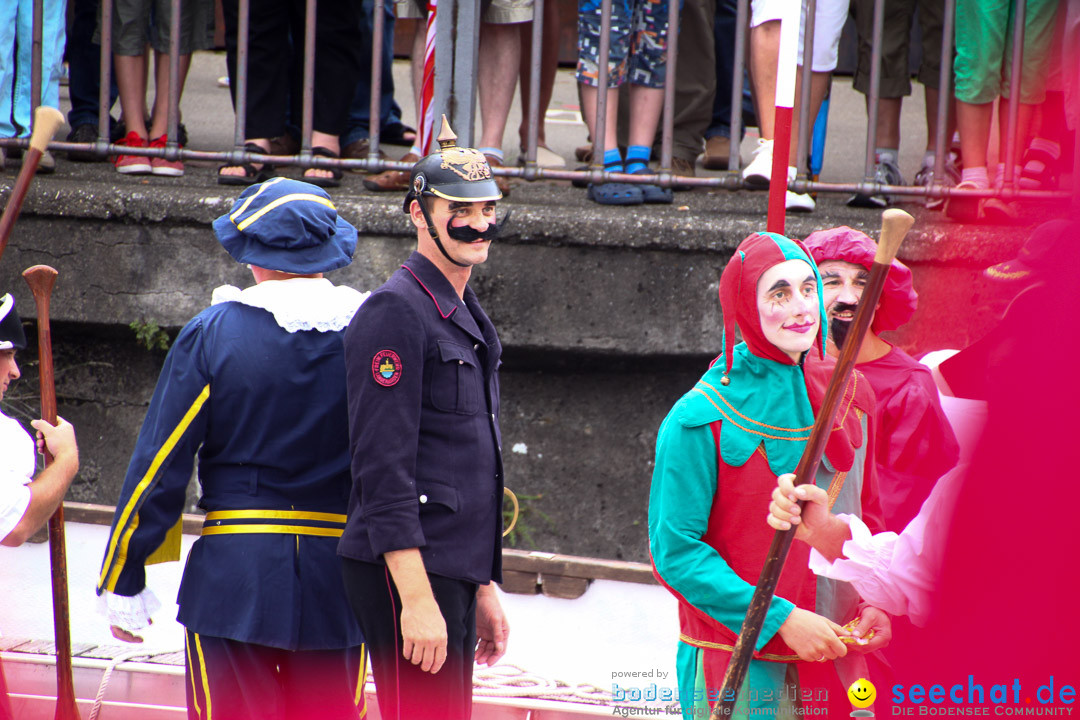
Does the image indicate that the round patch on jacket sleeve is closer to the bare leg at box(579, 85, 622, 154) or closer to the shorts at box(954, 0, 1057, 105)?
the bare leg at box(579, 85, 622, 154)

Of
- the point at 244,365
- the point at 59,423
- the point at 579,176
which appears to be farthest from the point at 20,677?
the point at 579,176

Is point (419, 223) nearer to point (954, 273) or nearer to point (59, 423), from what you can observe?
point (59, 423)

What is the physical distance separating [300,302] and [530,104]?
211cm

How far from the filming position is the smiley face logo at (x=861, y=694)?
7.89 ft

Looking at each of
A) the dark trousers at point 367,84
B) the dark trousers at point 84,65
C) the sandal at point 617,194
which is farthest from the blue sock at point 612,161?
the dark trousers at point 84,65

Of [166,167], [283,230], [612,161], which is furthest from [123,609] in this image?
[612,161]

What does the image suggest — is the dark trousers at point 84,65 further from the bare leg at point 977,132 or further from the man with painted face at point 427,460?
the bare leg at point 977,132

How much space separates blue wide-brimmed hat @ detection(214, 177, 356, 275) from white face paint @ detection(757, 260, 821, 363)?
1075mm

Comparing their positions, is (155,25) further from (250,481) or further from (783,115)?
(783,115)

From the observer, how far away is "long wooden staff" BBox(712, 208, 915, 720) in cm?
193

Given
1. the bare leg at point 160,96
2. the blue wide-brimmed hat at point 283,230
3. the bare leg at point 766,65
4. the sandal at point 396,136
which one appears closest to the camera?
the blue wide-brimmed hat at point 283,230

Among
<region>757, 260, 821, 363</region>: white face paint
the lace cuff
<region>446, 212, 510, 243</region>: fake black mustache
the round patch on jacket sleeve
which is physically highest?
<region>446, 212, 510, 243</region>: fake black mustache

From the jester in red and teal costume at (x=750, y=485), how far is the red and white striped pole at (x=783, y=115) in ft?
0.70

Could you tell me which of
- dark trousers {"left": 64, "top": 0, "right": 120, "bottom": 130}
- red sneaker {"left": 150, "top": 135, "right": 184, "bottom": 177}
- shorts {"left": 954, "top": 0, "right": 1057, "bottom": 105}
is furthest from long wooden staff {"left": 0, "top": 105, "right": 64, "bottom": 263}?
shorts {"left": 954, "top": 0, "right": 1057, "bottom": 105}
